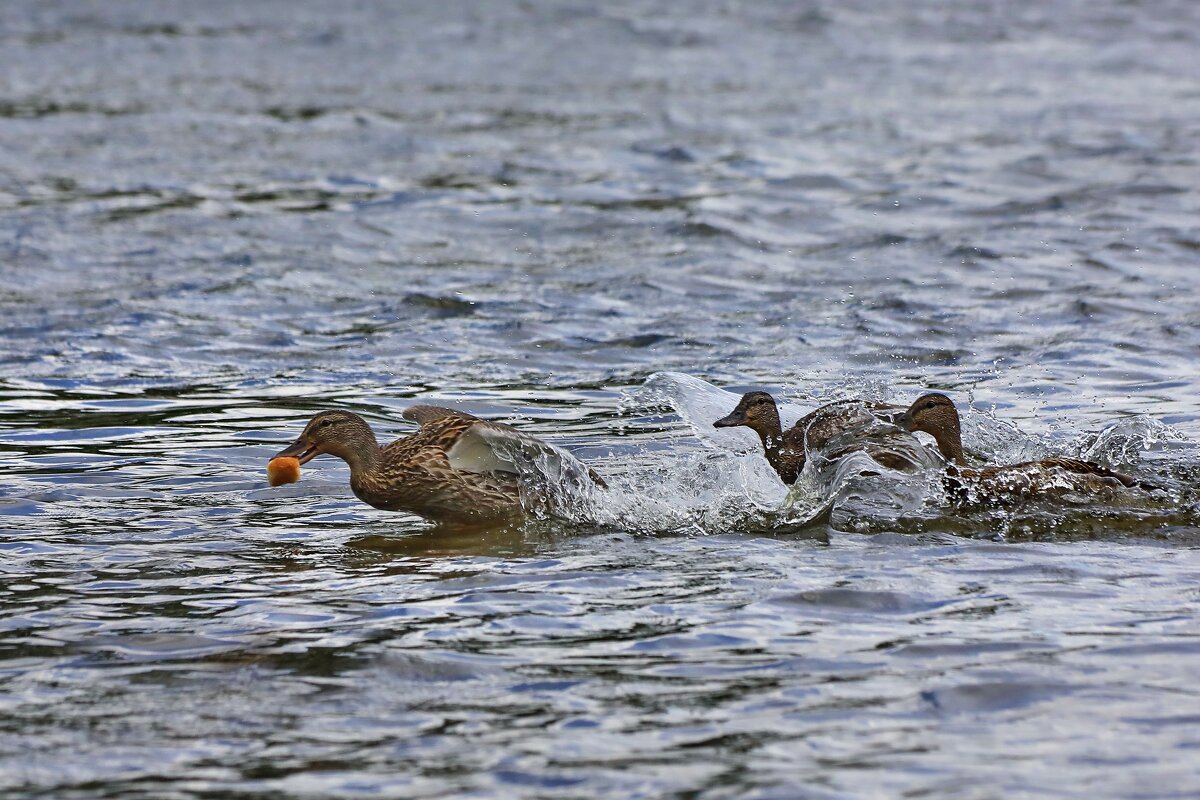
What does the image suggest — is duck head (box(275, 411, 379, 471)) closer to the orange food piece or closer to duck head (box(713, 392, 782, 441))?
the orange food piece

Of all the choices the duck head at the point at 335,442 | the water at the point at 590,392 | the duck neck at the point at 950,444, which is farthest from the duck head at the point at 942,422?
the duck head at the point at 335,442

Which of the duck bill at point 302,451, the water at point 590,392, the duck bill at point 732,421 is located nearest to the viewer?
the water at point 590,392

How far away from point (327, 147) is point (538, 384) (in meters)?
10.0

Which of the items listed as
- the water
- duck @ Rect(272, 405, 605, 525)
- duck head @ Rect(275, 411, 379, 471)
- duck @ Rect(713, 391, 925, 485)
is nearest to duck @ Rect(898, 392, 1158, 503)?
the water

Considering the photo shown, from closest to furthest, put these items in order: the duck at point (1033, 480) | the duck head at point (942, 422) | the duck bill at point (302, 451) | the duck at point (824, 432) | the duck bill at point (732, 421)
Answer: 1. the duck at point (1033, 480)
2. the duck bill at point (302, 451)
3. the duck at point (824, 432)
4. the duck head at point (942, 422)
5. the duck bill at point (732, 421)

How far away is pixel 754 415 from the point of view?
376 inches

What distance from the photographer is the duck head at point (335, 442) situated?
8727 mm

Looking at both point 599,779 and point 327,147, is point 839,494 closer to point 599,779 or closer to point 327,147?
point 599,779

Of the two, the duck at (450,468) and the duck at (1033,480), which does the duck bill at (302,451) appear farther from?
the duck at (1033,480)

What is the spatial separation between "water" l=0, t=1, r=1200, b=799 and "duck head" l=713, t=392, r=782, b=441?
273 millimetres

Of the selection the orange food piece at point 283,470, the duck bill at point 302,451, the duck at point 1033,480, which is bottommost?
the duck at point 1033,480

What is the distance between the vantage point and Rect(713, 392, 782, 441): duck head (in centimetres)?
952

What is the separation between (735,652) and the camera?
635 centimetres

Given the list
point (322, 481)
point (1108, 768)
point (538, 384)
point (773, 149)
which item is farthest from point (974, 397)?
point (773, 149)
